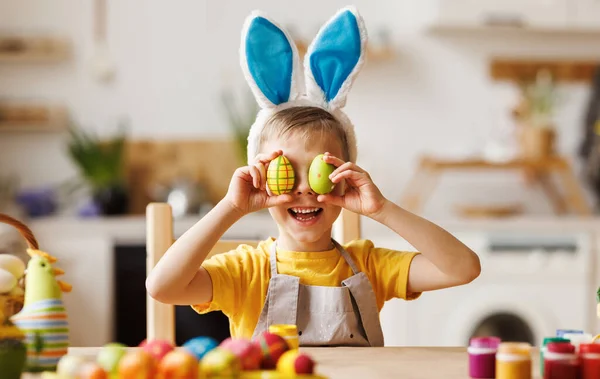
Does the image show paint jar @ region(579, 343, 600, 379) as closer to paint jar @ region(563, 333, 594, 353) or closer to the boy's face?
paint jar @ region(563, 333, 594, 353)

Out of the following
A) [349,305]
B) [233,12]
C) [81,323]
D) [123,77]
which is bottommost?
[81,323]

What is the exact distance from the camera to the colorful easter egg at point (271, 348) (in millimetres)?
858

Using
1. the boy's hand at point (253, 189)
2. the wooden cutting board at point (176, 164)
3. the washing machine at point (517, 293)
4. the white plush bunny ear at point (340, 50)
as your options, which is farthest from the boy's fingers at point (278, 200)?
the wooden cutting board at point (176, 164)

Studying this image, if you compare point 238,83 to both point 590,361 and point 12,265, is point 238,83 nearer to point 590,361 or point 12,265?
point 12,265

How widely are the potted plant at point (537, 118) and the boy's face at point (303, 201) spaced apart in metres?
2.31

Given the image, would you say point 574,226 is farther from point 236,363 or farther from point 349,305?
point 236,363

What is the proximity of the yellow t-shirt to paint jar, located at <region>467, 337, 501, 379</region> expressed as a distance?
1.32ft

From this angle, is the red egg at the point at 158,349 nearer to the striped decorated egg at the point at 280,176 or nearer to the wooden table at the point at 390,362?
the wooden table at the point at 390,362

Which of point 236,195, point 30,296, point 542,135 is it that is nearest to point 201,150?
point 542,135

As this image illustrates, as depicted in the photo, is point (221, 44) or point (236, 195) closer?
point (236, 195)

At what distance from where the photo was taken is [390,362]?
1.04 metres

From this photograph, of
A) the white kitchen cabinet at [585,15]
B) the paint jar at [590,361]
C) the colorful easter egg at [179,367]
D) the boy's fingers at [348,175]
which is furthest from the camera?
the white kitchen cabinet at [585,15]

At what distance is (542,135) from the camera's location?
3414mm

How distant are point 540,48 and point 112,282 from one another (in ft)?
6.98
